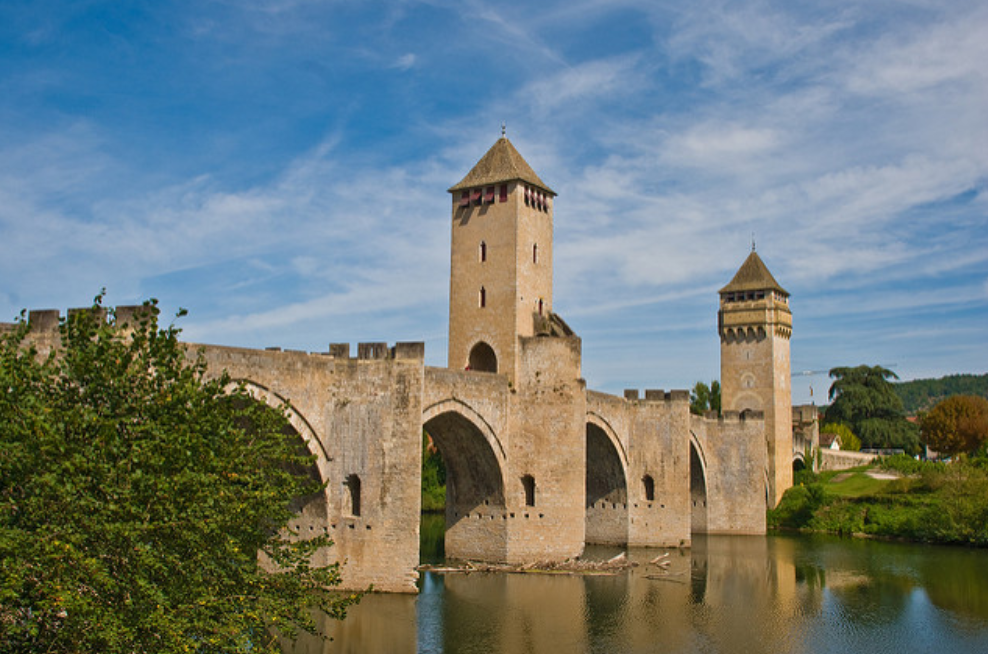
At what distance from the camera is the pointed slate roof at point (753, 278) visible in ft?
170

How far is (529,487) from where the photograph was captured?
102ft

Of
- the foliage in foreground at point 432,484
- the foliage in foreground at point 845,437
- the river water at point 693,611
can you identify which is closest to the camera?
the river water at point 693,611

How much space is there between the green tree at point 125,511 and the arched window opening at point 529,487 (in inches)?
745

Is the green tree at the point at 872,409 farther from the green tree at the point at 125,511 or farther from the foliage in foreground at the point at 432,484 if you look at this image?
the green tree at the point at 125,511

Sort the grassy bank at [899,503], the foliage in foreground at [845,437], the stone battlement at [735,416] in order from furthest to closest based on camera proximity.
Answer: the foliage in foreground at [845,437] < the stone battlement at [735,416] < the grassy bank at [899,503]

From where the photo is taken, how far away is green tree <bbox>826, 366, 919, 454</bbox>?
74.6 metres

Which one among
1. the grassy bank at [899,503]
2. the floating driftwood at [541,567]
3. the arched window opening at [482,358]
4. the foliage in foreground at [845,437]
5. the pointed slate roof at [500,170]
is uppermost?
the pointed slate roof at [500,170]

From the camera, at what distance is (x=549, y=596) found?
25594 mm

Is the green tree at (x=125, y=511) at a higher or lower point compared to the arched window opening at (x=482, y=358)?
lower

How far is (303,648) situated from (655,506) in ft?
71.9

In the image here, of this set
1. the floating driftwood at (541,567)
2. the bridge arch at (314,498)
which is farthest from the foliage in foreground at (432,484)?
the bridge arch at (314,498)

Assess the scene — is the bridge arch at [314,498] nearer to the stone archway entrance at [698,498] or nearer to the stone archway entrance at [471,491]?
the stone archway entrance at [471,491]

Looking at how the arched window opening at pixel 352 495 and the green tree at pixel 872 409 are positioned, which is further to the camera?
the green tree at pixel 872 409

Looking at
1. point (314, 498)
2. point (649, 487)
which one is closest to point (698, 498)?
point (649, 487)
